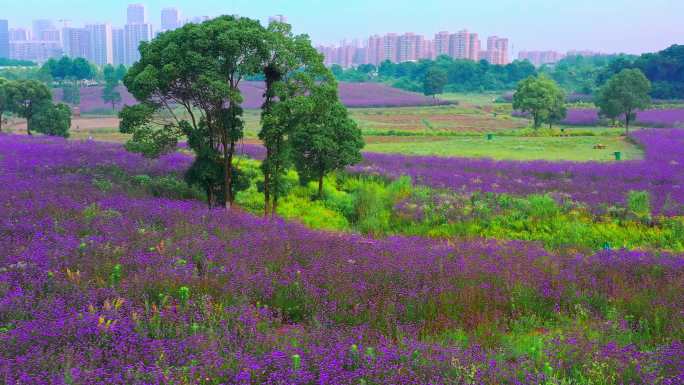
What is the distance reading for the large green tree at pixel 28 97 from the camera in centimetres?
3797

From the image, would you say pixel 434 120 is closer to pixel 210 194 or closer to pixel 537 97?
pixel 537 97

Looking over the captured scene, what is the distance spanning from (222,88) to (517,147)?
31331mm

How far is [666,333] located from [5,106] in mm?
43435

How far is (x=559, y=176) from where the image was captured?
26656mm

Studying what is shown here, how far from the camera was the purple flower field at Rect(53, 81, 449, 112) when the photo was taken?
91619 millimetres

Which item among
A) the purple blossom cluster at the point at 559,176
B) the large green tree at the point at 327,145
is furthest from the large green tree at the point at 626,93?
the large green tree at the point at 327,145

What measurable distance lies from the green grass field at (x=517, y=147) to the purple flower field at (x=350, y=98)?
42.9 meters

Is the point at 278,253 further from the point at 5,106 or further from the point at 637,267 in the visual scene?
the point at 5,106

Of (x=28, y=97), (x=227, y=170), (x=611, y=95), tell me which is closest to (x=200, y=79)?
(x=227, y=170)

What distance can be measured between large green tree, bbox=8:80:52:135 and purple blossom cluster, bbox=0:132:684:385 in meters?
31.8

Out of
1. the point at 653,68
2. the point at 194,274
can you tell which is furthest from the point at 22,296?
the point at 653,68

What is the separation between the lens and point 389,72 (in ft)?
545

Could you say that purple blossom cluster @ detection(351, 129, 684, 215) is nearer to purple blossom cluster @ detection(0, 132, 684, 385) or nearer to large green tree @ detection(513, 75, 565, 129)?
purple blossom cluster @ detection(0, 132, 684, 385)

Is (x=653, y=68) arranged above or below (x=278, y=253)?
above
